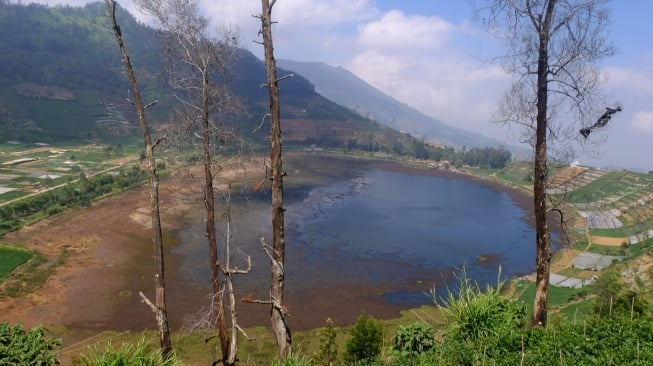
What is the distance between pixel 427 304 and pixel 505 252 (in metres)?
17.1

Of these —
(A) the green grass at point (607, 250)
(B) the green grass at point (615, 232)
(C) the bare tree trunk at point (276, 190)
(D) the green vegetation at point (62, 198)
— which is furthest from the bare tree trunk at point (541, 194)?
(B) the green grass at point (615, 232)

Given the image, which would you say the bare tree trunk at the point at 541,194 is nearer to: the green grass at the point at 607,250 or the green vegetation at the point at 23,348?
the green vegetation at the point at 23,348

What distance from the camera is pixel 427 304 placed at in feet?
94.7

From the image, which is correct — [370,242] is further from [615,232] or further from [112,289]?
[615,232]

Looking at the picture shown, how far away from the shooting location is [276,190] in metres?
6.13

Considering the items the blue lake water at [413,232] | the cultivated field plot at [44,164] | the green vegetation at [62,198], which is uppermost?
the cultivated field plot at [44,164]

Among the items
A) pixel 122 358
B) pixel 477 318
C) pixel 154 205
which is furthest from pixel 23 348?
pixel 477 318

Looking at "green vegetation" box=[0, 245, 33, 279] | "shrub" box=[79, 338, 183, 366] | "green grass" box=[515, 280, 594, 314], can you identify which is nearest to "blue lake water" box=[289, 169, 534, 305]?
"green grass" box=[515, 280, 594, 314]

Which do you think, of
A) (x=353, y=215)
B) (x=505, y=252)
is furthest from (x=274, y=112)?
(x=353, y=215)

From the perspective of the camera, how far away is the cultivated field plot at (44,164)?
50.2 meters

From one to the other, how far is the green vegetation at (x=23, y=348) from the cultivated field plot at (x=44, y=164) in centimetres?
4656

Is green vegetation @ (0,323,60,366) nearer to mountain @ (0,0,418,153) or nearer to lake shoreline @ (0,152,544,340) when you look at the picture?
lake shoreline @ (0,152,544,340)

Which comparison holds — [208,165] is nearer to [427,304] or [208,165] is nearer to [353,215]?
[427,304]

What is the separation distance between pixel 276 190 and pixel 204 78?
326cm
